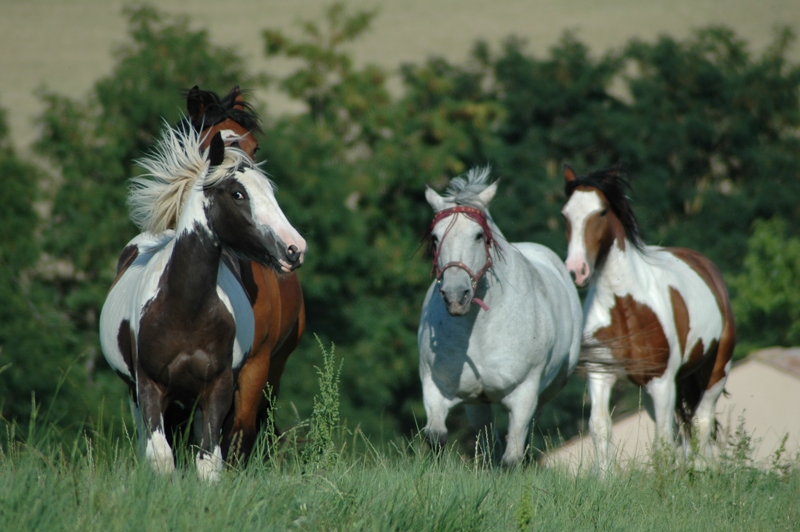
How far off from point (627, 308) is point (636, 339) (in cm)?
28

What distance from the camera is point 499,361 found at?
6.03 m

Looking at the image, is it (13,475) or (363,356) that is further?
(363,356)

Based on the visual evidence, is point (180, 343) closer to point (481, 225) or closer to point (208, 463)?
point (208, 463)

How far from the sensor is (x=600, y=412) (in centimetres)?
704

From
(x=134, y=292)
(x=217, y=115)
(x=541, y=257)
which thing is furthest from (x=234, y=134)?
(x=541, y=257)

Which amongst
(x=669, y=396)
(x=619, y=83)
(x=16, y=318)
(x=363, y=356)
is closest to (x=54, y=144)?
(x=16, y=318)

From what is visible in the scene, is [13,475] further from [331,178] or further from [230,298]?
[331,178]

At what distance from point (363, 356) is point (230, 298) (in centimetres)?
1915

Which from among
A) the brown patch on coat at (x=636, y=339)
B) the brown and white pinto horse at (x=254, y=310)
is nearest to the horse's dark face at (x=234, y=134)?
the brown and white pinto horse at (x=254, y=310)

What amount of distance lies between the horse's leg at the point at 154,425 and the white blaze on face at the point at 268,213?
40.3 inches

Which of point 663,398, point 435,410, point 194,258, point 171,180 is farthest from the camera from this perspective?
point 663,398

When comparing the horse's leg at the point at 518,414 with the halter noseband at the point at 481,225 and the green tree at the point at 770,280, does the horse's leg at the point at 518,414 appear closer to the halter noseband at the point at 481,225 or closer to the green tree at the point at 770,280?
the halter noseband at the point at 481,225

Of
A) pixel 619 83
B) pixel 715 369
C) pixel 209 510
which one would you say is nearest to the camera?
pixel 209 510

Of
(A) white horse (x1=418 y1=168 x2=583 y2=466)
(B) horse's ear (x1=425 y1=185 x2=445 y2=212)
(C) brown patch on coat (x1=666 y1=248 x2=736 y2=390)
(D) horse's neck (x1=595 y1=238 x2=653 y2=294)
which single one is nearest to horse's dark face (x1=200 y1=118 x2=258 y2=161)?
(B) horse's ear (x1=425 y1=185 x2=445 y2=212)
